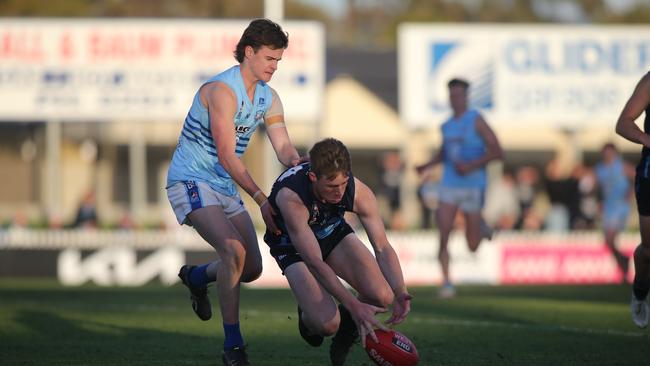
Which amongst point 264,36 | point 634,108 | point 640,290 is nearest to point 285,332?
point 640,290

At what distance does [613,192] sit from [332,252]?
40.0ft

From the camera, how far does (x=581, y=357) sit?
8.66 m

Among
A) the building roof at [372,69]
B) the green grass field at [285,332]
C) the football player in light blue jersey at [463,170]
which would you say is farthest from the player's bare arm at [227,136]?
the building roof at [372,69]

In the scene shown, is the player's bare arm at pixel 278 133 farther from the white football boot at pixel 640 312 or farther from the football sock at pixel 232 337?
the white football boot at pixel 640 312

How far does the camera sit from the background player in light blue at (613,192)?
1870 cm

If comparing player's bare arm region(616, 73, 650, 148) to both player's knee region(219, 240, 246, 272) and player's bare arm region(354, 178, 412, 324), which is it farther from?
player's knee region(219, 240, 246, 272)

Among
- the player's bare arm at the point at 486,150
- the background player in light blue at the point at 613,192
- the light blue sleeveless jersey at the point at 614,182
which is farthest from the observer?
the light blue sleeveless jersey at the point at 614,182

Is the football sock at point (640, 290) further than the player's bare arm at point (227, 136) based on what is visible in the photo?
Yes

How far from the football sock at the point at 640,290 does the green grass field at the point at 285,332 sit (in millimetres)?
338

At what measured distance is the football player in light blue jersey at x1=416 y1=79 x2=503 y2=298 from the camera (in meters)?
15.0

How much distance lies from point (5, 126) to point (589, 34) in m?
19.8

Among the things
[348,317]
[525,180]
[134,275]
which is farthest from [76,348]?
[525,180]

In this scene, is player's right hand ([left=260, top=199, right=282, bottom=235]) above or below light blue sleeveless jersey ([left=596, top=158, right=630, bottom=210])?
above

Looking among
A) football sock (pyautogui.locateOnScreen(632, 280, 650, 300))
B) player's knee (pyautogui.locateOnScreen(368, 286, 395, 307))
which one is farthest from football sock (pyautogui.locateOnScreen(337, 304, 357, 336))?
football sock (pyautogui.locateOnScreen(632, 280, 650, 300))
